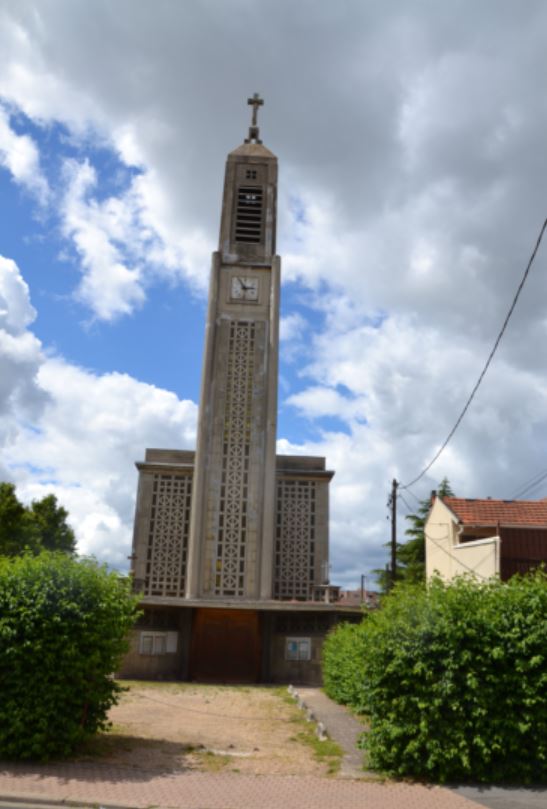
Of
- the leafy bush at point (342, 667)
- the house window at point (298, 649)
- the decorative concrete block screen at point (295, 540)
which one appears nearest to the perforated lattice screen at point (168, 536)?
the decorative concrete block screen at point (295, 540)

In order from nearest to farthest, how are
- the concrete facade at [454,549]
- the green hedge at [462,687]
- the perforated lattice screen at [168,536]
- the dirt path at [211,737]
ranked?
1. the green hedge at [462,687]
2. the dirt path at [211,737]
3. the concrete facade at [454,549]
4. the perforated lattice screen at [168,536]

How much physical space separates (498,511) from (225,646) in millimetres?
12188

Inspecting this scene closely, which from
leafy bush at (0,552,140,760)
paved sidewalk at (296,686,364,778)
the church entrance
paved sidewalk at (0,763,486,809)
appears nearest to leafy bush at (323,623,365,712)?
paved sidewalk at (296,686,364,778)

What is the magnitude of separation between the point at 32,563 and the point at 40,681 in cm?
190

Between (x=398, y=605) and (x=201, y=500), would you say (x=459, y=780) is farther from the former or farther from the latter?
(x=201, y=500)

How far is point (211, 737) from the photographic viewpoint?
43.5 ft

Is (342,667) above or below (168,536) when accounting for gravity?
below

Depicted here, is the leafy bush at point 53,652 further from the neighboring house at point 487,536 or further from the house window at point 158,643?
the house window at point 158,643

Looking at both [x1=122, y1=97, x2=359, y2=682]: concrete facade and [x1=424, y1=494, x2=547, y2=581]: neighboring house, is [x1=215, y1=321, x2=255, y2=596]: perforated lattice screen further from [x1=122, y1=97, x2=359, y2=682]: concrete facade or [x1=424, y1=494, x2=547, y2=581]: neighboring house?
[x1=424, y1=494, x2=547, y2=581]: neighboring house

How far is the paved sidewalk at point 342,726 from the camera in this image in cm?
1063

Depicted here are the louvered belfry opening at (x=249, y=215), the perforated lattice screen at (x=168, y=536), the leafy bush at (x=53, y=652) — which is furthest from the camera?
the louvered belfry opening at (x=249, y=215)

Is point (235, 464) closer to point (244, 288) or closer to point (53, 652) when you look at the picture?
point (244, 288)

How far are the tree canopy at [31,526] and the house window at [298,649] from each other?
9.87 meters

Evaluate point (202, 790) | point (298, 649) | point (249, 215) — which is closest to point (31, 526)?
point (298, 649)
